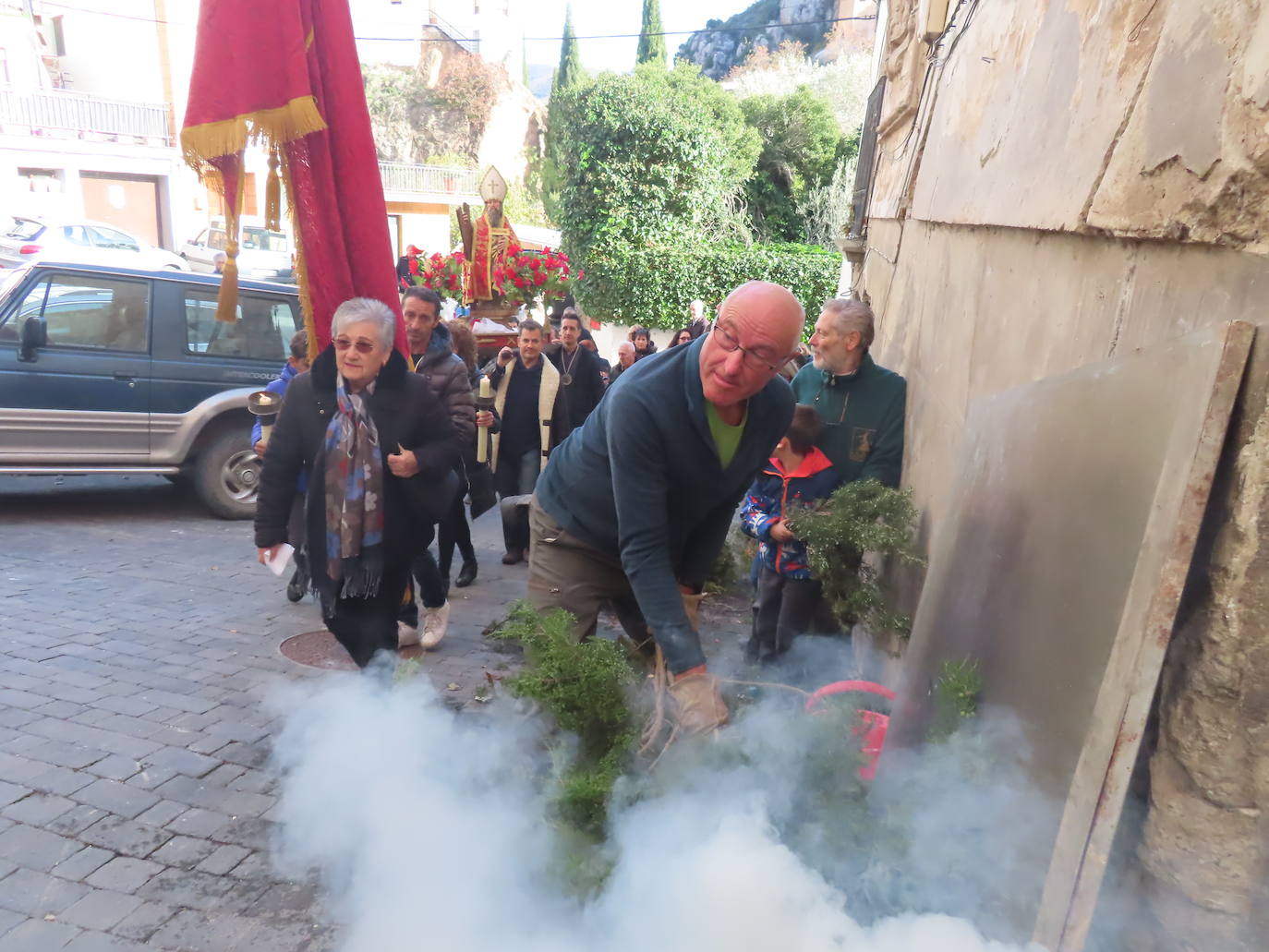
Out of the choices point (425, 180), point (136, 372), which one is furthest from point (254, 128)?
point (425, 180)

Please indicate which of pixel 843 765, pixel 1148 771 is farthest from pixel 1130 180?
pixel 843 765

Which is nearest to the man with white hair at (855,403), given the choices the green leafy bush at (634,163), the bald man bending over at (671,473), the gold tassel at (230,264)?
the bald man bending over at (671,473)

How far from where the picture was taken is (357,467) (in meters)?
3.34

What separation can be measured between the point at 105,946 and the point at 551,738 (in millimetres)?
1338

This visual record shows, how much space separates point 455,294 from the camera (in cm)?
838

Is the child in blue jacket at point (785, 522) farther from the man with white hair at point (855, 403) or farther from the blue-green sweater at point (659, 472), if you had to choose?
the blue-green sweater at point (659, 472)

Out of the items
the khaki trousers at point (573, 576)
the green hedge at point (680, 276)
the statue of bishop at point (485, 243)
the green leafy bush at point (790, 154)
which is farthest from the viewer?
the green leafy bush at point (790, 154)

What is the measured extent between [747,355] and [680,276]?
1546cm

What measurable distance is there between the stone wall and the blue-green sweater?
2.81ft

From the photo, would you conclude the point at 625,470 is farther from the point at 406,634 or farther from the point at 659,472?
the point at 406,634

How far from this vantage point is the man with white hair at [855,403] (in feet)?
12.0

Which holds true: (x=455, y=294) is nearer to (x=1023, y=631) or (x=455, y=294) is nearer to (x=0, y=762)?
(x=0, y=762)

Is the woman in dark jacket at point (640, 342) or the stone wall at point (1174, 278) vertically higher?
the stone wall at point (1174, 278)

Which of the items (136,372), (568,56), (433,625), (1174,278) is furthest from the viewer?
(568,56)
